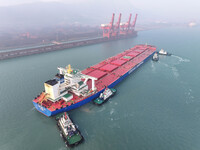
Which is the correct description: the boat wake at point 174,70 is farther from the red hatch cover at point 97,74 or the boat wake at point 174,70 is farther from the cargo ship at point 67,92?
the red hatch cover at point 97,74

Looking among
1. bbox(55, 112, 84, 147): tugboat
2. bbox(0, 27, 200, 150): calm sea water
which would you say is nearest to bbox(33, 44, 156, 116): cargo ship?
bbox(0, 27, 200, 150): calm sea water

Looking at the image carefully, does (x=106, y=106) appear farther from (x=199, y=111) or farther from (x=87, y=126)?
(x=199, y=111)

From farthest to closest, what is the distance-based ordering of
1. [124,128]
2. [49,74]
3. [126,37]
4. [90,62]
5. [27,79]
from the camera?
[126,37] < [90,62] < [49,74] < [27,79] < [124,128]

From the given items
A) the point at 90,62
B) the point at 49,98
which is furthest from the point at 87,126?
the point at 90,62

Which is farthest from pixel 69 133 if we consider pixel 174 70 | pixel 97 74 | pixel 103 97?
pixel 174 70

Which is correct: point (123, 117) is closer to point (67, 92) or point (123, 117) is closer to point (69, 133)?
point (69, 133)

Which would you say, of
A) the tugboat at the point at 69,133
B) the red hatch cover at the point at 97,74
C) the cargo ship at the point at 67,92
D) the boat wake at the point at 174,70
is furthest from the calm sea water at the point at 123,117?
the red hatch cover at the point at 97,74

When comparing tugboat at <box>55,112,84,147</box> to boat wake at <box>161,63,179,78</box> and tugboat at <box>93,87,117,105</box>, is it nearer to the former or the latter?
tugboat at <box>93,87,117,105</box>

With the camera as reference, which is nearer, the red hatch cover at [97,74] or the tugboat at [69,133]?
the tugboat at [69,133]
